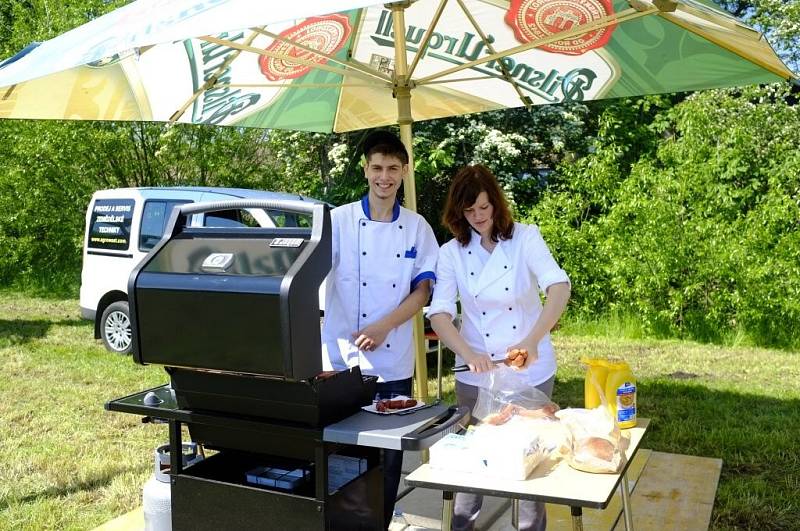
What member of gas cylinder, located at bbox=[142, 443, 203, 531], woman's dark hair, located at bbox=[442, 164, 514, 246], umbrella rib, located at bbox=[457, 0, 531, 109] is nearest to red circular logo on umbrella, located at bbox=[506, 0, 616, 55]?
umbrella rib, located at bbox=[457, 0, 531, 109]

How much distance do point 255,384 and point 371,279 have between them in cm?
77

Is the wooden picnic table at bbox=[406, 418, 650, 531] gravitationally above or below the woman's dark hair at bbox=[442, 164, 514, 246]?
below

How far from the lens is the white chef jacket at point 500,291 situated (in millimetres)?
2650

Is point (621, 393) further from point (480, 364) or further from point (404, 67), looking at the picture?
point (404, 67)

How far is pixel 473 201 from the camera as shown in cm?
264

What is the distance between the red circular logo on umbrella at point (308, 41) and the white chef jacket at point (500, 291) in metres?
1.70

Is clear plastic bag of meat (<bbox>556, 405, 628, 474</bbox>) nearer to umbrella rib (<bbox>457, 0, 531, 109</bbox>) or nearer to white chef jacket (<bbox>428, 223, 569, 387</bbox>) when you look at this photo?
white chef jacket (<bbox>428, 223, 569, 387</bbox>)

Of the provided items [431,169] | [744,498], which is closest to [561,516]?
[744,498]

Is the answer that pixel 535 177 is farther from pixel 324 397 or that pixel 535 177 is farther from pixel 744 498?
pixel 324 397

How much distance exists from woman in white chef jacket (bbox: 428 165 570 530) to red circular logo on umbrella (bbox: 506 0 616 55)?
1080mm

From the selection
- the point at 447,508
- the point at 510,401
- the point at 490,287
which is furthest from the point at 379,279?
the point at 447,508

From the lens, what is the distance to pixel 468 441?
2.02 metres

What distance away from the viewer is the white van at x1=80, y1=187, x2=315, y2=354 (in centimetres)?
762

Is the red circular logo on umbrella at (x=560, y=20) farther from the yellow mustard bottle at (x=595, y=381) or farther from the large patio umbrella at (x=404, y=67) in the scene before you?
the yellow mustard bottle at (x=595, y=381)
